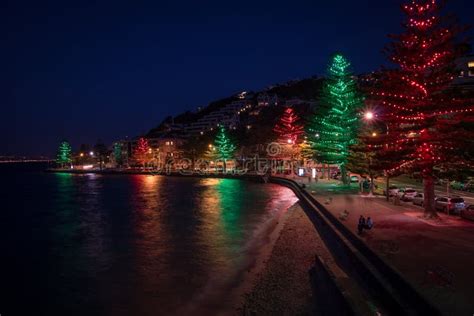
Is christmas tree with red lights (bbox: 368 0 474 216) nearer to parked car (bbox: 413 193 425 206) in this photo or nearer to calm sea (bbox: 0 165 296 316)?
parked car (bbox: 413 193 425 206)

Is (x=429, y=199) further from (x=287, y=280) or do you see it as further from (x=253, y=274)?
(x=253, y=274)

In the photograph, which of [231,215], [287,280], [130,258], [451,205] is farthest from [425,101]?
[231,215]

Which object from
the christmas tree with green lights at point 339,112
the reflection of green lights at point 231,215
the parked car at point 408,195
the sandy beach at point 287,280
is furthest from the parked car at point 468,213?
the christmas tree with green lights at point 339,112

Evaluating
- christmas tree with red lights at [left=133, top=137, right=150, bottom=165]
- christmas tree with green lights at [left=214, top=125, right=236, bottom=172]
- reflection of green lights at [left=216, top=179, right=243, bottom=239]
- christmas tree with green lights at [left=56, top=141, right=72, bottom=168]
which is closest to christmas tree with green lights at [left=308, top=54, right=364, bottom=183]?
reflection of green lights at [left=216, top=179, right=243, bottom=239]

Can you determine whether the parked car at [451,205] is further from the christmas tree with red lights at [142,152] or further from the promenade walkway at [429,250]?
the christmas tree with red lights at [142,152]

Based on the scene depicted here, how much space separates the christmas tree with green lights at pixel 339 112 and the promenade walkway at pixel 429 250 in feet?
65.5

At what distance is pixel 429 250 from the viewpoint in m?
12.1

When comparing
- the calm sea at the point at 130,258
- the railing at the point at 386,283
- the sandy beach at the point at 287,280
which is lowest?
the calm sea at the point at 130,258

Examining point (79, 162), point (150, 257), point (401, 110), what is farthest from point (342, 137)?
point (79, 162)

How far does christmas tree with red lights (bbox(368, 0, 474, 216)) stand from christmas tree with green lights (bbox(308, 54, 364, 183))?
73.5 feet

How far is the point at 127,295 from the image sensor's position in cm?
1370

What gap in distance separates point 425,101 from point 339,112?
2342 cm

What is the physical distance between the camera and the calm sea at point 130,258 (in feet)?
43.4

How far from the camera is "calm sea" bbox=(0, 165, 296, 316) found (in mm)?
13219
